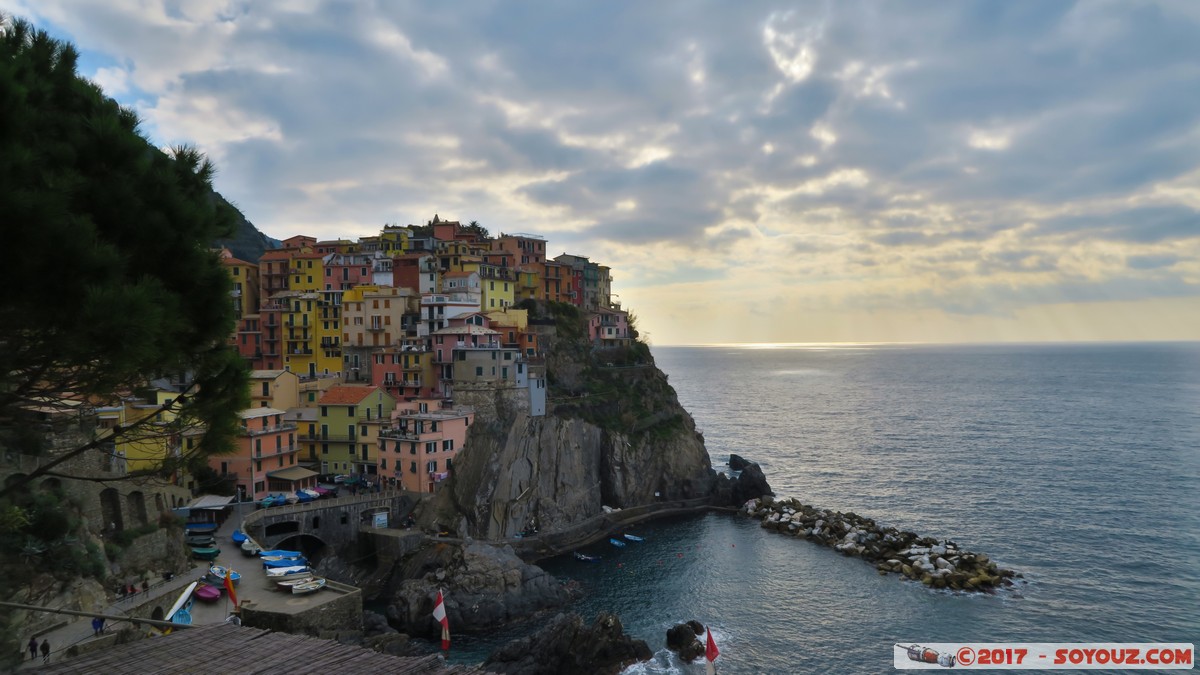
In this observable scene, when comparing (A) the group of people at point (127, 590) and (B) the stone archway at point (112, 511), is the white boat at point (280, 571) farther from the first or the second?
(B) the stone archway at point (112, 511)

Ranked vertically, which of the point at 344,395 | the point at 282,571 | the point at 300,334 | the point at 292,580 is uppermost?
the point at 300,334

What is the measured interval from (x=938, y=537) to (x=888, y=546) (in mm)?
5736

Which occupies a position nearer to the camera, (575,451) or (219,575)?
(219,575)

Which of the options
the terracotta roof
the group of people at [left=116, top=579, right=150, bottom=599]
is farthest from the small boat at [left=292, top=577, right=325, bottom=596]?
the terracotta roof

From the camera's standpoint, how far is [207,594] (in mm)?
33469

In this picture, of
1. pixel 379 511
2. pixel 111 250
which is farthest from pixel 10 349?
pixel 379 511

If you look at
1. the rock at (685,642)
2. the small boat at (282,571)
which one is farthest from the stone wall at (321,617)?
the rock at (685,642)

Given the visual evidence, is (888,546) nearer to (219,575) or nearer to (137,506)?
(219,575)

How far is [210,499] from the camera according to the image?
45.2m

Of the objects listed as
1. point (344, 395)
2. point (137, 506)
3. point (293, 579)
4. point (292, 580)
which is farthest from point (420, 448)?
point (137, 506)

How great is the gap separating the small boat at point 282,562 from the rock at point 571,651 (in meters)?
12.5

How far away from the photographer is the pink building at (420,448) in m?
54.5

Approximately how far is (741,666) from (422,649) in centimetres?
1690

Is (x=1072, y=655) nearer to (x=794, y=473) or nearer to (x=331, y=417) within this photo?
(x=794, y=473)
